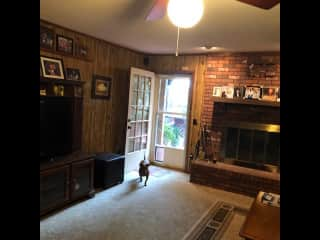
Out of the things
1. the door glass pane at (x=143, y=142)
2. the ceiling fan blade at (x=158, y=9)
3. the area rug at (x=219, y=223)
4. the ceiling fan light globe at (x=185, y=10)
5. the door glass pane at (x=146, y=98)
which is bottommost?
the area rug at (x=219, y=223)

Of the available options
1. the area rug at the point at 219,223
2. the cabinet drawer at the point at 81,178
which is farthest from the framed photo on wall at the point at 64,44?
the area rug at the point at 219,223

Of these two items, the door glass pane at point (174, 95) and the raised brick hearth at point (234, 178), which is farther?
the door glass pane at point (174, 95)

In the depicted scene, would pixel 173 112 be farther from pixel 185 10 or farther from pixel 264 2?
pixel 264 2

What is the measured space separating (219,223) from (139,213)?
3.17ft

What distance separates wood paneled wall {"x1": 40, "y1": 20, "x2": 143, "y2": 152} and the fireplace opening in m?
1.98

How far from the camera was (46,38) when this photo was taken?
3.33 meters

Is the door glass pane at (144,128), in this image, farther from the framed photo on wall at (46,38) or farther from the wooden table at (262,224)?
the wooden table at (262,224)

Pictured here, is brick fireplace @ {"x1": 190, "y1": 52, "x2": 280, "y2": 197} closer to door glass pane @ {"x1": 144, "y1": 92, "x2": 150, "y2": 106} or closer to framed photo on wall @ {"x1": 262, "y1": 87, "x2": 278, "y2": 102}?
framed photo on wall @ {"x1": 262, "y1": 87, "x2": 278, "y2": 102}

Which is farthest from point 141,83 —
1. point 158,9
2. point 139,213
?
point 158,9

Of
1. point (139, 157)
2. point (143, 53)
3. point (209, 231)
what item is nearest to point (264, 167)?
point (209, 231)

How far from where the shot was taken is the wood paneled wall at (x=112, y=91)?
3959mm

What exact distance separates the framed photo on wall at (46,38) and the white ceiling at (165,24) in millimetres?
157
